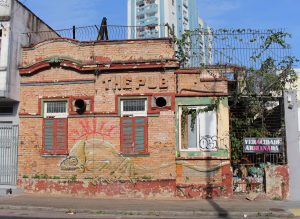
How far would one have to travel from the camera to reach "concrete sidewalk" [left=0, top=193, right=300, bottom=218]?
38.0 feet

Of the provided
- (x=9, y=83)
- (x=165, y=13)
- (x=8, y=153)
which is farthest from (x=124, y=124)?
(x=165, y=13)

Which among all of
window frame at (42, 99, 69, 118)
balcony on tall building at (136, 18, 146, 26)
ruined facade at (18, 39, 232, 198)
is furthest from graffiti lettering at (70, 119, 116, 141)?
balcony on tall building at (136, 18, 146, 26)

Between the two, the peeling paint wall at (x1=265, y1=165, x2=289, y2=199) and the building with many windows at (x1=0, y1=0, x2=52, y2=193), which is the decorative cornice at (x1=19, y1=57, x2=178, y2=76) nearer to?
the building with many windows at (x1=0, y1=0, x2=52, y2=193)

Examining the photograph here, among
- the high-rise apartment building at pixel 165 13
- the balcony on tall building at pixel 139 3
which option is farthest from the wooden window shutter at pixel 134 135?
the balcony on tall building at pixel 139 3

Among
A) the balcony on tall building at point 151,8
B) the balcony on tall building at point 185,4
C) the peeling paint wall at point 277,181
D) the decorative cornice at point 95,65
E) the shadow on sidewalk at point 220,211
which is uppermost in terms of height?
the balcony on tall building at point 185,4

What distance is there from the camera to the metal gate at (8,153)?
1575 centimetres

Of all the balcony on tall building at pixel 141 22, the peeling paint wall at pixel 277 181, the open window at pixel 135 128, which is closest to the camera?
Answer: the peeling paint wall at pixel 277 181

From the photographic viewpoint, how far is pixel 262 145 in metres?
14.7

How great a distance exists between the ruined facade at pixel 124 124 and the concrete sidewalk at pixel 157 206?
2.69 ft

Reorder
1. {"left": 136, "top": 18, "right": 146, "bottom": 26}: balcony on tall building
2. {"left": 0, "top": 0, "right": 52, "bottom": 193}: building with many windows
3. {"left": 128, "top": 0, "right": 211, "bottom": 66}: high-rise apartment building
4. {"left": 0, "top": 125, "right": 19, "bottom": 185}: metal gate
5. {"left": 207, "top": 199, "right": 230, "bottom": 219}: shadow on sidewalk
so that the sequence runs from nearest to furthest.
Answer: {"left": 207, "top": 199, "right": 230, "bottom": 219}: shadow on sidewalk → {"left": 0, "top": 0, "right": 52, "bottom": 193}: building with many windows → {"left": 0, "top": 125, "right": 19, "bottom": 185}: metal gate → {"left": 128, "top": 0, "right": 211, "bottom": 66}: high-rise apartment building → {"left": 136, "top": 18, "right": 146, "bottom": 26}: balcony on tall building

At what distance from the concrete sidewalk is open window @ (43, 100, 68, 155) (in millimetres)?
1885

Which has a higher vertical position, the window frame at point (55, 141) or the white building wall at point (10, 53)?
the white building wall at point (10, 53)

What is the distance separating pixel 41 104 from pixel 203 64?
21.2 ft

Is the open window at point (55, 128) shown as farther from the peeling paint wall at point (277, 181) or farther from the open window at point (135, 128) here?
the peeling paint wall at point (277, 181)
